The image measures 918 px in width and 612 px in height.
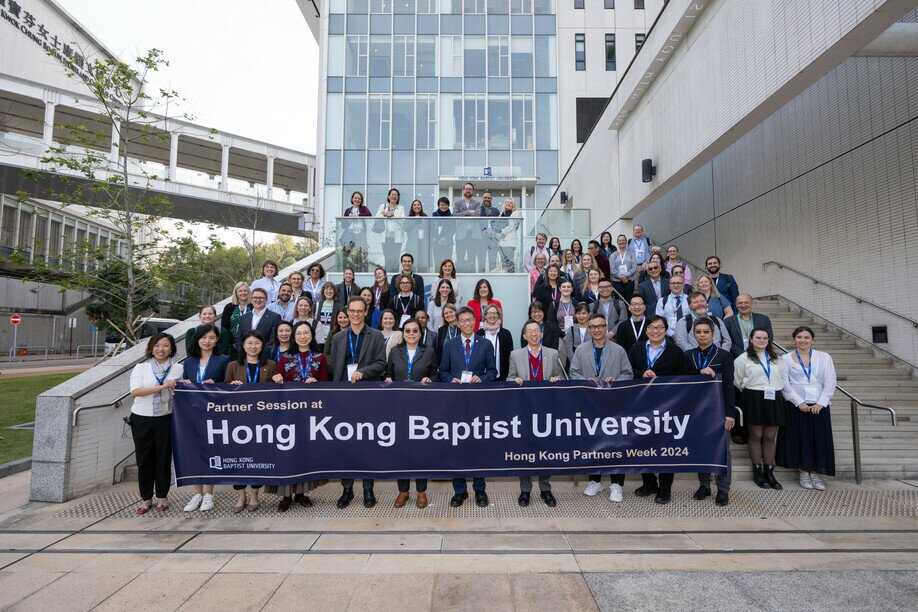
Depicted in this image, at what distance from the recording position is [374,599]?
342 cm

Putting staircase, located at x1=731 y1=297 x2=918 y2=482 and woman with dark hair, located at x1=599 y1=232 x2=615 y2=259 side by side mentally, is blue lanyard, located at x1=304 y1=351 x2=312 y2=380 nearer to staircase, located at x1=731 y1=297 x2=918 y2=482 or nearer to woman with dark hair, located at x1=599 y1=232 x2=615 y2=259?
staircase, located at x1=731 y1=297 x2=918 y2=482

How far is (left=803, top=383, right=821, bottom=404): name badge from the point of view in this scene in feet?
18.8

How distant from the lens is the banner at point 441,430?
17.1 ft

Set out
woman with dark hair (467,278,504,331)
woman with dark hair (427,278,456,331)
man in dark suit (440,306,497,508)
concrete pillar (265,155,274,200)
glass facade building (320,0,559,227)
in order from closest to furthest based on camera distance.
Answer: man in dark suit (440,306,497,508), woman with dark hair (467,278,504,331), woman with dark hair (427,278,456,331), glass facade building (320,0,559,227), concrete pillar (265,155,274,200)

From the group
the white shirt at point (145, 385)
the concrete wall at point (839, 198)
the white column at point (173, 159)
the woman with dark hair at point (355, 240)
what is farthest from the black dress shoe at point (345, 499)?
the white column at point (173, 159)

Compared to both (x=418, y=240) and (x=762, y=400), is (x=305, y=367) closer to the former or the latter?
(x=762, y=400)

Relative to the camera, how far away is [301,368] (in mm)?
5480

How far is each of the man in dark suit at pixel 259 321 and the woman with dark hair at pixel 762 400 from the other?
19.4 feet

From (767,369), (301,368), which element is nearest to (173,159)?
(301,368)

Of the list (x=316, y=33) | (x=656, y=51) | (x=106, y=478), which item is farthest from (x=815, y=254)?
(x=316, y=33)

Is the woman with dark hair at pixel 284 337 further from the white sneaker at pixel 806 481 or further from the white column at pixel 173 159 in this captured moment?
the white column at pixel 173 159

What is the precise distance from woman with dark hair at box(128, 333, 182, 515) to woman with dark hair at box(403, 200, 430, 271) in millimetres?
6213

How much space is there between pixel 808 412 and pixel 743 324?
1.38m

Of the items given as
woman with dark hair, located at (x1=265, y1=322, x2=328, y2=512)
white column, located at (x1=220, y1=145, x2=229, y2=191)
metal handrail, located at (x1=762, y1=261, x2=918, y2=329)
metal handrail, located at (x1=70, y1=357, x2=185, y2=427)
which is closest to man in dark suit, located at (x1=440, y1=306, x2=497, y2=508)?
woman with dark hair, located at (x1=265, y1=322, x2=328, y2=512)
